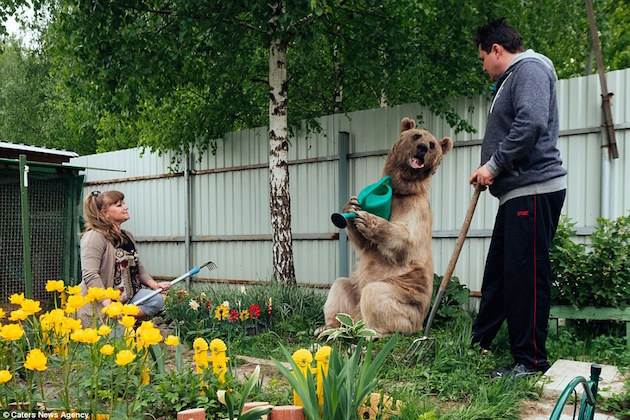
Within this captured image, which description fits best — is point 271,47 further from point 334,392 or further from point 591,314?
point 334,392

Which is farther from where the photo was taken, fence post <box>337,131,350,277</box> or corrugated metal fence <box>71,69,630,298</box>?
fence post <box>337,131,350,277</box>

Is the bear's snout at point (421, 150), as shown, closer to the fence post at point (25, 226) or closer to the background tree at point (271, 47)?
the background tree at point (271, 47)

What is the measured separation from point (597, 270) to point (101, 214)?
3.97 metres

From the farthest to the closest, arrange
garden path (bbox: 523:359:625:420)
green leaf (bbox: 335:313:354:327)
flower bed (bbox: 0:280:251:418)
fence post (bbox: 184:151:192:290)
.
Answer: fence post (bbox: 184:151:192:290)
green leaf (bbox: 335:313:354:327)
garden path (bbox: 523:359:625:420)
flower bed (bbox: 0:280:251:418)

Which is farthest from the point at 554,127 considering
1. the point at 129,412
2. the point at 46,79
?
the point at 46,79

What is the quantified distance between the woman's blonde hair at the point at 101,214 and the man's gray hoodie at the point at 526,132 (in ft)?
9.76

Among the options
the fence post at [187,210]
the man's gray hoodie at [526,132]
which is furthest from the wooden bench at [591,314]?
the fence post at [187,210]

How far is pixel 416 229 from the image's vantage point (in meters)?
4.21

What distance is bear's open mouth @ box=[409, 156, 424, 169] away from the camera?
4223 mm

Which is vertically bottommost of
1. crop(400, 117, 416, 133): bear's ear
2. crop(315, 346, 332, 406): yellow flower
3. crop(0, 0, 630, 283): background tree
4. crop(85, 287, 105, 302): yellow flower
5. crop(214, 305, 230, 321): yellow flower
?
crop(214, 305, 230, 321): yellow flower

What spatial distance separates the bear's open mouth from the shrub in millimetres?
1287

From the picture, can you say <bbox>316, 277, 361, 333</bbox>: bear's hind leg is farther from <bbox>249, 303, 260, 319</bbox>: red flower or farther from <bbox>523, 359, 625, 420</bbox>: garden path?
<bbox>523, 359, 625, 420</bbox>: garden path

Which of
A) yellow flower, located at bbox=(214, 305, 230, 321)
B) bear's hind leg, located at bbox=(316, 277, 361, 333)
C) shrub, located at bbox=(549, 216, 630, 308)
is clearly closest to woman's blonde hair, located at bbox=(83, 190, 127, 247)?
yellow flower, located at bbox=(214, 305, 230, 321)

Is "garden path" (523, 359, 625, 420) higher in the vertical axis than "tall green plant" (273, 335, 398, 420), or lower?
lower
